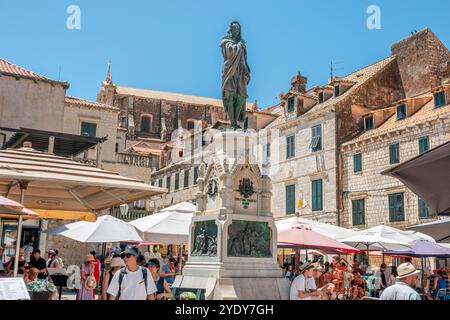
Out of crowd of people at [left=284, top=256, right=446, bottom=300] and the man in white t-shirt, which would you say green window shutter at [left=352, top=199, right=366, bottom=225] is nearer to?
crowd of people at [left=284, top=256, right=446, bottom=300]

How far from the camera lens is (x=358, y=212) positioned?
85.1 ft

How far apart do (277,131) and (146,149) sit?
2357cm

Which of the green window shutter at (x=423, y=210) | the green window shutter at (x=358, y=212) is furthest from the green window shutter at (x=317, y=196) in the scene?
the green window shutter at (x=423, y=210)

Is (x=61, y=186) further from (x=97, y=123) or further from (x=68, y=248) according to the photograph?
(x=97, y=123)

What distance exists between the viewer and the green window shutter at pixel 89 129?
31.0 m

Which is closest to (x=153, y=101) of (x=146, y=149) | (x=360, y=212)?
(x=146, y=149)

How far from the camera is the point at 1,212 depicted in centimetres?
721

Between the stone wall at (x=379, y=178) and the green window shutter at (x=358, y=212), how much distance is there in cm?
19

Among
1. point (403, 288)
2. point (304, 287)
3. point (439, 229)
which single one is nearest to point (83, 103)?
point (304, 287)

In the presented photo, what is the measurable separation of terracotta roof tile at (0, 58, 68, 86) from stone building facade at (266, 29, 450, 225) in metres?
13.7

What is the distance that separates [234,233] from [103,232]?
447 centimetres

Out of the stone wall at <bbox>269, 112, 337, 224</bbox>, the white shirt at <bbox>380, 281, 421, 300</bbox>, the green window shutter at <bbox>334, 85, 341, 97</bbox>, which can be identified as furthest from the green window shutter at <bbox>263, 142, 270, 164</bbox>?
the white shirt at <bbox>380, 281, 421, 300</bbox>

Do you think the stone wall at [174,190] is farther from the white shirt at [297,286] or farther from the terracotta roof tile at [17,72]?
the white shirt at [297,286]
